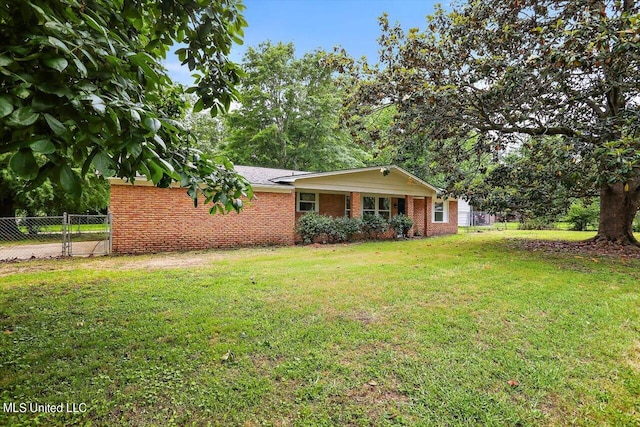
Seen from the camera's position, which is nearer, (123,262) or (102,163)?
(102,163)

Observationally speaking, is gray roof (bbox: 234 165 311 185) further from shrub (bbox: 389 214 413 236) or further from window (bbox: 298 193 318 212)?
shrub (bbox: 389 214 413 236)

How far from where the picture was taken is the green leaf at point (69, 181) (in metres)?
1.37

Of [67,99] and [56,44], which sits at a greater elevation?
[56,44]

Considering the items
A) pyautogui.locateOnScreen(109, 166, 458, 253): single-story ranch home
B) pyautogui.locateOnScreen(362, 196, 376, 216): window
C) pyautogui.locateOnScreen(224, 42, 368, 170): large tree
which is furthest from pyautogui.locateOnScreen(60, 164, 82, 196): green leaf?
pyautogui.locateOnScreen(224, 42, 368, 170): large tree

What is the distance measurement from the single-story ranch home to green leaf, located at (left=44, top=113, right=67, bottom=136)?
6752mm

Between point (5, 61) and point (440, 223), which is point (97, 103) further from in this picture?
point (440, 223)

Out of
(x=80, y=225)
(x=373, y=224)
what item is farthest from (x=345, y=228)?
(x=80, y=225)

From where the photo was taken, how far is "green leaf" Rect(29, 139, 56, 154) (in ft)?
4.16

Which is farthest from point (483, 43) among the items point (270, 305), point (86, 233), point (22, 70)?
point (86, 233)

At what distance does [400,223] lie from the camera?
50.0 ft

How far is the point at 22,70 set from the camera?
1389mm

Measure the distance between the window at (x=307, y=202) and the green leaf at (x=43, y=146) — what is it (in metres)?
13.2

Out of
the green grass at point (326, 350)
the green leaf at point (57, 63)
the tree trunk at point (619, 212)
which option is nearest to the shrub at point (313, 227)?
the green grass at point (326, 350)

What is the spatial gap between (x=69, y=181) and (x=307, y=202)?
13417 mm
